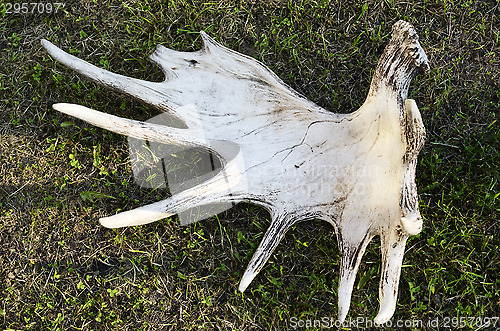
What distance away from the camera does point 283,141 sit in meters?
2.20

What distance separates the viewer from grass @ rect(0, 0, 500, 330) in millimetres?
2588

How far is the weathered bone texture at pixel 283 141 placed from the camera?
194 cm
